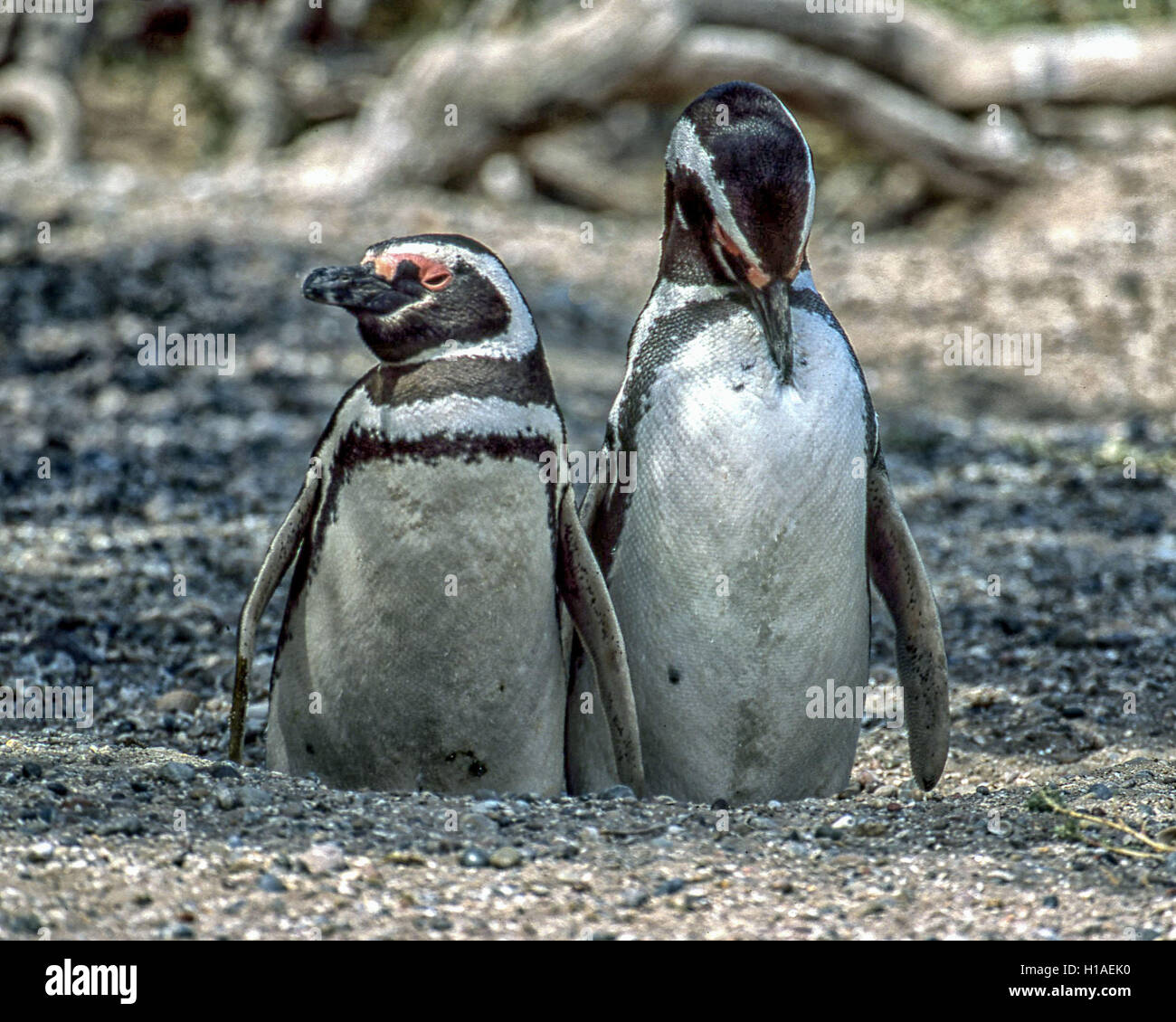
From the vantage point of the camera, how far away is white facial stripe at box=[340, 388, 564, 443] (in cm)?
321

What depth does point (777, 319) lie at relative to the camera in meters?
3.28

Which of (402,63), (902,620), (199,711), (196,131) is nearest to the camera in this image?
(902,620)

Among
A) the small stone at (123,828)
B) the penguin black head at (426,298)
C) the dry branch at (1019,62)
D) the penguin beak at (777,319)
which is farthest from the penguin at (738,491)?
the dry branch at (1019,62)

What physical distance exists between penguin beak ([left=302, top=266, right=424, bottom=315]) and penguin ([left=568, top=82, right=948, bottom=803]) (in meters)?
0.53

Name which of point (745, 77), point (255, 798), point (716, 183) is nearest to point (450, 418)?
point (716, 183)

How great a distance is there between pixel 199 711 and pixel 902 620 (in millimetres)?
1892

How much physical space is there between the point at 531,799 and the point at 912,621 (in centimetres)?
95

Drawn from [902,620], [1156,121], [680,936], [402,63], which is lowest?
[680,936]

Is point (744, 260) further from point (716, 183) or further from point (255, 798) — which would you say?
point (255, 798)

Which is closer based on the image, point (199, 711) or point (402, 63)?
point (199, 711)
